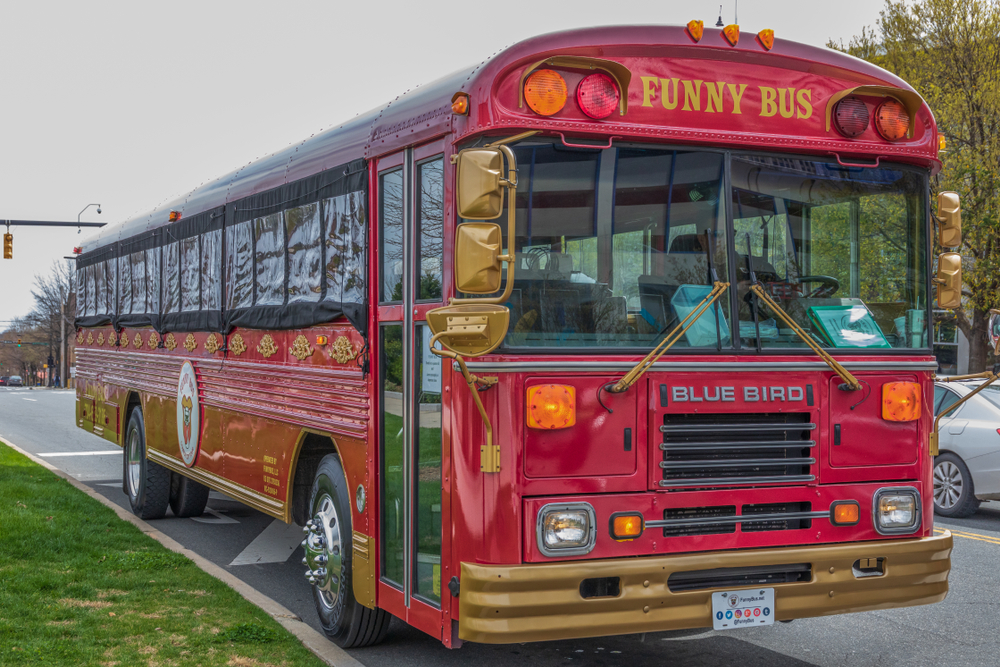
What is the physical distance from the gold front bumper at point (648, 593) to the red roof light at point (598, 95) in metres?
1.96

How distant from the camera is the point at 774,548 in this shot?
480 cm

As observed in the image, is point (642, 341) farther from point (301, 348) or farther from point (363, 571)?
point (301, 348)

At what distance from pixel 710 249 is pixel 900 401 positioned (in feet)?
4.10

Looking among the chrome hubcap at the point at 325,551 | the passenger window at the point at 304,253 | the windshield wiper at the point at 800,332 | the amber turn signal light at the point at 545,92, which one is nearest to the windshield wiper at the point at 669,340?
the windshield wiper at the point at 800,332

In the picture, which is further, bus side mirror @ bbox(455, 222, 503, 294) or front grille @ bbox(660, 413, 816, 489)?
front grille @ bbox(660, 413, 816, 489)

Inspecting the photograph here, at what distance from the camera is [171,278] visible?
31.7 ft

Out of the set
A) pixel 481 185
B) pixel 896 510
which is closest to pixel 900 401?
pixel 896 510

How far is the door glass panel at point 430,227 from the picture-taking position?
4.93 meters

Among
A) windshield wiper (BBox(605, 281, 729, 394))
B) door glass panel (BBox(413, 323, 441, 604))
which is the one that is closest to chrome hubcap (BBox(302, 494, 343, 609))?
door glass panel (BBox(413, 323, 441, 604))

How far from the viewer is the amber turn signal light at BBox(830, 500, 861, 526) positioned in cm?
492

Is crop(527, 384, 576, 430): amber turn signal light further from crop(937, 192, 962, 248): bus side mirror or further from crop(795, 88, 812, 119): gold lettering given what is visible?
crop(937, 192, 962, 248): bus side mirror

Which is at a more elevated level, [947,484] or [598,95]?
[598,95]

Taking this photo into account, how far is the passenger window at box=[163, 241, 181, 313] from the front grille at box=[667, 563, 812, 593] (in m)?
6.13

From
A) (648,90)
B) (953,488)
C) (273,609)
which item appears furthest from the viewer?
(953,488)
